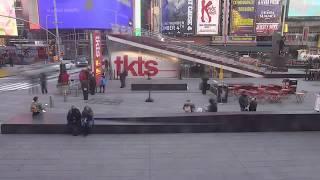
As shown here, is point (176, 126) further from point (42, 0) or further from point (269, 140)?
point (42, 0)

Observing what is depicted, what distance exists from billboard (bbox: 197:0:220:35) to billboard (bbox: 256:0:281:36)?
604cm

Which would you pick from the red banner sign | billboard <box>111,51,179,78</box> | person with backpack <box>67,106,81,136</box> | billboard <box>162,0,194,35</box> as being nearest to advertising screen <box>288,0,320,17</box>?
billboard <box>162,0,194,35</box>

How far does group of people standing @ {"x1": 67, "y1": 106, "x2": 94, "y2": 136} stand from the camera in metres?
12.5

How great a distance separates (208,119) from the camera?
13.0m

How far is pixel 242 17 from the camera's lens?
2067 inches

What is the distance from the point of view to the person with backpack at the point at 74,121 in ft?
41.0

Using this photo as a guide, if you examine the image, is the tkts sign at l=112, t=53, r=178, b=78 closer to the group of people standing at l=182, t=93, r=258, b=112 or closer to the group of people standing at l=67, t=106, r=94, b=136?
the group of people standing at l=182, t=93, r=258, b=112

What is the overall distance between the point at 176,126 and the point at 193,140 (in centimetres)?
106

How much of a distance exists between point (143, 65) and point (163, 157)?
22641mm

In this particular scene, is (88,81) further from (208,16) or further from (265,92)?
(208,16)

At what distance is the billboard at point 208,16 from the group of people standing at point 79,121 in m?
42.1

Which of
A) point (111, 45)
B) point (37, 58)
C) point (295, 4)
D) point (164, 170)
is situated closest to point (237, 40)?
point (295, 4)

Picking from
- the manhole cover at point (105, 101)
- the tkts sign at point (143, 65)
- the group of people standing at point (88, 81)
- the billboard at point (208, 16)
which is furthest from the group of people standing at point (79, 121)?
the billboard at point (208, 16)

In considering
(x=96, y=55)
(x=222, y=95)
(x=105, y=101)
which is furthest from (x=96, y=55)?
(x=222, y=95)
